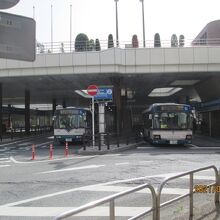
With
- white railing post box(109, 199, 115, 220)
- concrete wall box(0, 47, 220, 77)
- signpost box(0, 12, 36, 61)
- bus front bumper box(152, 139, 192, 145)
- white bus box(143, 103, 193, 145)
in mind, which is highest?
concrete wall box(0, 47, 220, 77)

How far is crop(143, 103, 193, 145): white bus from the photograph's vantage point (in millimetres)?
29703

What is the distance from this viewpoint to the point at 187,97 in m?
61.8

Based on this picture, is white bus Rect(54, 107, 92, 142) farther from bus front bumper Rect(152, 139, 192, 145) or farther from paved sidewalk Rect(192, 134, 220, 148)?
paved sidewalk Rect(192, 134, 220, 148)

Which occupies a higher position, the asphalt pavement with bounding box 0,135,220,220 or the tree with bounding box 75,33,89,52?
the tree with bounding box 75,33,89,52

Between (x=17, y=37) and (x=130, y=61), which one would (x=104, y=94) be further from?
(x=17, y=37)

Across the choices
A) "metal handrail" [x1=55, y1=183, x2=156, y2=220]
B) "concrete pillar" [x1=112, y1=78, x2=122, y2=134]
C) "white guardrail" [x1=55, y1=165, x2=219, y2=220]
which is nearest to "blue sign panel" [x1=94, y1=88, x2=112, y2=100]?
"concrete pillar" [x1=112, y1=78, x2=122, y2=134]

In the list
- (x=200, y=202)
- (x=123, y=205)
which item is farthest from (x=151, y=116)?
(x=123, y=205)

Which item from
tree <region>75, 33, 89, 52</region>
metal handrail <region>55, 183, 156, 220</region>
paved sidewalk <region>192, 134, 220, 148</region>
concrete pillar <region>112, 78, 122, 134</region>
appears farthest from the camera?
tree <region>75, 33, 89, 52</region>

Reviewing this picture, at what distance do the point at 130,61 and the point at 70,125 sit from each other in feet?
23.8

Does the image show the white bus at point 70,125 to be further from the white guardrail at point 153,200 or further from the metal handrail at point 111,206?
the metal handrail at point 111,206

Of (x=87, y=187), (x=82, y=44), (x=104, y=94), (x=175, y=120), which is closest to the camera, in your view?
(x=87, y=187)

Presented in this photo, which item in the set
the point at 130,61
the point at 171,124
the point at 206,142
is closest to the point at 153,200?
the point at 171,124

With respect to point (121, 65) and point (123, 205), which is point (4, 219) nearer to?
point (123, 205)

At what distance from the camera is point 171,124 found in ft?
98.3
